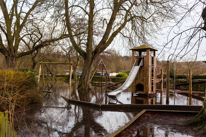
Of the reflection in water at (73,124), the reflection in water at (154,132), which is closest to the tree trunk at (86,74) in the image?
the reflection in water at (73,124)

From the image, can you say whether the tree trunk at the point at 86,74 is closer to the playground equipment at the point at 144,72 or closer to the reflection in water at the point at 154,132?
the playground equipment at the point at 144,72

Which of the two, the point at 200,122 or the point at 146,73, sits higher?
the point at 146,73

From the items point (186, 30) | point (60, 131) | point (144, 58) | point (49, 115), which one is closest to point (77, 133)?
point (60, 131)

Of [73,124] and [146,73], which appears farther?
[146,73]

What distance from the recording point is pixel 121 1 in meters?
12.6

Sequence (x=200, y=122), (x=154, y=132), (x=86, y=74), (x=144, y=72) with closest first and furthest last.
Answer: (x=154, y=132)
(x=200, y=122)
(x=144, y=72)
(x=86, y=74)

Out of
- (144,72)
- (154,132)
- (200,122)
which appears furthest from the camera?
(144,72)

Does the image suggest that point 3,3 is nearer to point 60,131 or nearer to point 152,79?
point 152,79

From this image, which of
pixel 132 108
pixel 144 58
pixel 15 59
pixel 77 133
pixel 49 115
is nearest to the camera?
pixel 77 133

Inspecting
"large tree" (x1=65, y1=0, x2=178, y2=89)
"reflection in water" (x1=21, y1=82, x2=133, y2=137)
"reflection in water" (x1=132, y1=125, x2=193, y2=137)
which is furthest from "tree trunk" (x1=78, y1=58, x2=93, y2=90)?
"reflection in water" (x1=132, y1=125, x2=193, y2=137)

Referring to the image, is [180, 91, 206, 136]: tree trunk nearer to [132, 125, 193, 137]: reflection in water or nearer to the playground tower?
[132, 125, 193, 137]: reflection in water

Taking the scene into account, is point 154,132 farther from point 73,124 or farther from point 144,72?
point 144,72

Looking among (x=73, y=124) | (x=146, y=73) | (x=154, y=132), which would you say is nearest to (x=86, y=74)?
(x=146, y=73)

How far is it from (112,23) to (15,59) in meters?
9.15
